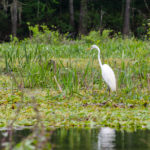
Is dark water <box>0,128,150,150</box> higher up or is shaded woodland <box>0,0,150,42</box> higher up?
shaded woodland <box>0,0,150,42</box>

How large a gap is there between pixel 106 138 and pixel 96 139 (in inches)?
4.9

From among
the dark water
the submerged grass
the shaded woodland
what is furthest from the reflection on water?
the shaded woodland

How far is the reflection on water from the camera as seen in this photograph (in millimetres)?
4625

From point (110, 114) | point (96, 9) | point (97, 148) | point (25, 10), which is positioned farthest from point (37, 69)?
point (96, 9)

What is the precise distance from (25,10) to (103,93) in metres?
22.6

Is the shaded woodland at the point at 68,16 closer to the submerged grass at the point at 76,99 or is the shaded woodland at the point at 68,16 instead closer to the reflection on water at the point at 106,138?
the submerged grass at the point at 76,99

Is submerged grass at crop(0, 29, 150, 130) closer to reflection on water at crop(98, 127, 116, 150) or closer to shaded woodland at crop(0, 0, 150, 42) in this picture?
reflection on water at crop(98, 127, 116, 150)

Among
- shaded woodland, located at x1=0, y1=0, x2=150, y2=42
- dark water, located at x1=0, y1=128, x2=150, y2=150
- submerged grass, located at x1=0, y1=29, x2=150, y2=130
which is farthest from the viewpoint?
shaded woodland, located at x1=0, y1=0, x2=150, y2=42

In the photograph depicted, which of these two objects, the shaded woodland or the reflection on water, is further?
the shaded woodland

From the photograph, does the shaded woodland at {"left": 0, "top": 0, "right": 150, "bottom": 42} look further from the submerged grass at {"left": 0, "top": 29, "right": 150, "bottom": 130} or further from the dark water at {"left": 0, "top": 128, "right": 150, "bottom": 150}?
the dark water at {"left": 0, "top": 128, "right": 150, "bottom": 150}

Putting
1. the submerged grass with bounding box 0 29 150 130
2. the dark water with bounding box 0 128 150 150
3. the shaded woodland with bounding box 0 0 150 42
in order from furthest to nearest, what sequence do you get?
the shaded woodland with bounding box 0 0 150 42 → the submerged grass with bounding box 0 29 150 130 → the dark water with bounding box 0 128 150 150

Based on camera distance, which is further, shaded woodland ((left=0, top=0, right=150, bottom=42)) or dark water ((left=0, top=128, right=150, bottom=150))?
shaded woodland ((left=0, top=0, right=150, bottom=42))

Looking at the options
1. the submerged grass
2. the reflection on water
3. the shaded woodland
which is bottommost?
the reflection on water

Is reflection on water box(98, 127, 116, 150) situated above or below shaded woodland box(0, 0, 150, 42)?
below
